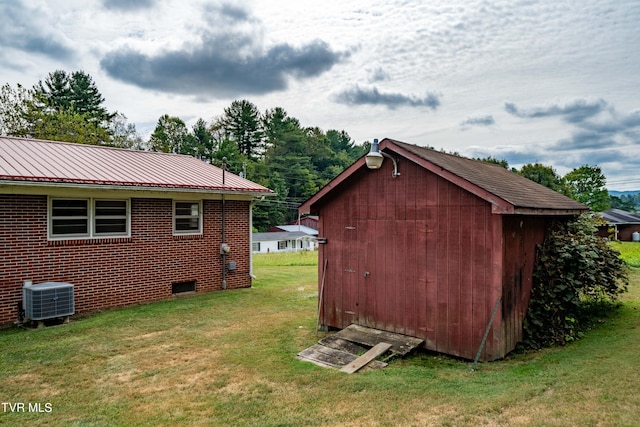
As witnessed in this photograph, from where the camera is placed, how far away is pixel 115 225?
9.65m

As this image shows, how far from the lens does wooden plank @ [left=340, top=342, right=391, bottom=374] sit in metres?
5.36

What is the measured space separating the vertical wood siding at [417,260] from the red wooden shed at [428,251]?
0.01 meters

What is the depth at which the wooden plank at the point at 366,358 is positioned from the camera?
17.6 ft

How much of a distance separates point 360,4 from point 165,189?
7071 mm

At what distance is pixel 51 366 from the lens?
A: 224 inches

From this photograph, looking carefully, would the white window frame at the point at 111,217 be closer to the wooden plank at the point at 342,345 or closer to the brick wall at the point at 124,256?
the brick wall at the point at 124,256

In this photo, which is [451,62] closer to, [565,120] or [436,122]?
[436,122]

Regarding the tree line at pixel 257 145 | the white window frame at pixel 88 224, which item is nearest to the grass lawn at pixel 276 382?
the white window frame at pixel 88 224

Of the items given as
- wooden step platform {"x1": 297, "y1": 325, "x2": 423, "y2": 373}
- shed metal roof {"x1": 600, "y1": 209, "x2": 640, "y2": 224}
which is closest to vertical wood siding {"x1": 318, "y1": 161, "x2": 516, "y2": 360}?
wooden step platform {"x1": 297, "y1": 325, "x2": 423, "y2": 373}

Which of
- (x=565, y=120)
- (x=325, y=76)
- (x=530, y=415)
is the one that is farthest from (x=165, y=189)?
(x=565, y=120)

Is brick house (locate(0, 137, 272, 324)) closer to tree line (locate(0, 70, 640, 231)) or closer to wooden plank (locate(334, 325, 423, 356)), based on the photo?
wooden plank (locate(334, 325, 423, 356))

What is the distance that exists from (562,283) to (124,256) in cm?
925

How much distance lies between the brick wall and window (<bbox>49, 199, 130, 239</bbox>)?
16cm

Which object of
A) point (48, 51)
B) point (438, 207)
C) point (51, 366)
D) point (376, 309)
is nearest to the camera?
point (51, 366)
